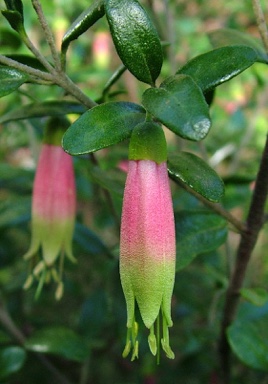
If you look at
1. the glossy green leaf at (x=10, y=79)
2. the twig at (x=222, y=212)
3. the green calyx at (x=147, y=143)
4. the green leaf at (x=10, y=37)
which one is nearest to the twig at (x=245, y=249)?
the twig at (x=222, y=212)

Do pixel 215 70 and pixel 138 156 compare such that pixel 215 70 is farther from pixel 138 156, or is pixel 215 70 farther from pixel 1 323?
pixel 1 323

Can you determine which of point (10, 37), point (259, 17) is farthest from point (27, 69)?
point (10, 37)

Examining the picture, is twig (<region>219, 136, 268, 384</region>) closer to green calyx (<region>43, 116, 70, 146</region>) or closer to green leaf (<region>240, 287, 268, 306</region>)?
green leaf (<region>240, 287, 268, 306</region>)

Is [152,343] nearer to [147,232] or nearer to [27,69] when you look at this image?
[147,232]

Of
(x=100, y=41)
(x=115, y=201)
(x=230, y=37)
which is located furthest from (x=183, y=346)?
(x=100, y=41)

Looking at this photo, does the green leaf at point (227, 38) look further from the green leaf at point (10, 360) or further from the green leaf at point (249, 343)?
the green leaf at point (10, 360)

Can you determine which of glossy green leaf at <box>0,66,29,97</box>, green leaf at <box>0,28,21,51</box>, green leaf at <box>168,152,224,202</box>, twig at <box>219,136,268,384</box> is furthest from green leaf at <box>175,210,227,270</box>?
green leaf at <box>0,28,21,51</box>
